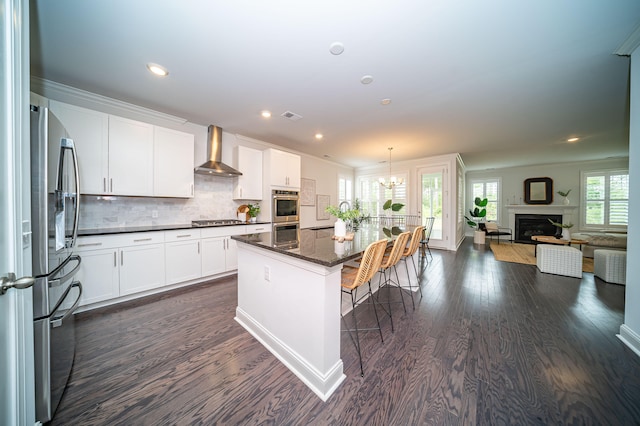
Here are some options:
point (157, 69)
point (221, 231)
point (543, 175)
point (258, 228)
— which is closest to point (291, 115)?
point (157, 69)

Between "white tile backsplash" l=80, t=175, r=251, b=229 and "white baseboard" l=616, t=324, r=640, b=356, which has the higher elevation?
"white tile backsplash" l=80, t=175, r=251, b=229

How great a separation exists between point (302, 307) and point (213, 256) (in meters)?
2.44

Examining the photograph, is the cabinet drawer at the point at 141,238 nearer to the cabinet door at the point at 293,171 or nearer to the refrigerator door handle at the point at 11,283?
the refrigerator door handle at the point at 11,283

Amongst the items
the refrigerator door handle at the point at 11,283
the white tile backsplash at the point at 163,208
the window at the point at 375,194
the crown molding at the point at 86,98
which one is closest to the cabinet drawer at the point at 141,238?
the white tile backsplash at the point at 163,208

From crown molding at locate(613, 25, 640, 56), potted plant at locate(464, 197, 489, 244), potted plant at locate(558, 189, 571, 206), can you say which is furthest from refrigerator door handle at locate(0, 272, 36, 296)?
potted plant at locate(558, 189, 571, 206)

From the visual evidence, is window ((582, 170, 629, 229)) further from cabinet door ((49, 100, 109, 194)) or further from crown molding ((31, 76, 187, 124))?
cabinet door ((49, 100, 109, 194))

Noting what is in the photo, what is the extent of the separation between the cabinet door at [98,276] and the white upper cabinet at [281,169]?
8.48 ft

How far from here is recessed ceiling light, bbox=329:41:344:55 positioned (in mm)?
1824

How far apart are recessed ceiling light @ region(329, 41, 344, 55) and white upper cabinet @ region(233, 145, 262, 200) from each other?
8.96ft

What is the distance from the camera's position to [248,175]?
4234 mm

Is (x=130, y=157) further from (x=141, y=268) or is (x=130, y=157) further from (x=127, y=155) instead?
(x=141, y=268)

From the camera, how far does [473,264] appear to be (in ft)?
14.6

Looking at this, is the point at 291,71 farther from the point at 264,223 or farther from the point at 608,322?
the point at 608,322

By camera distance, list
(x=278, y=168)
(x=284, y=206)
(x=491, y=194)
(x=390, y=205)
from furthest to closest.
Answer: (x=491, y=194), (x=390, y=205), (x=284, y=206), (x=278, y=168)
